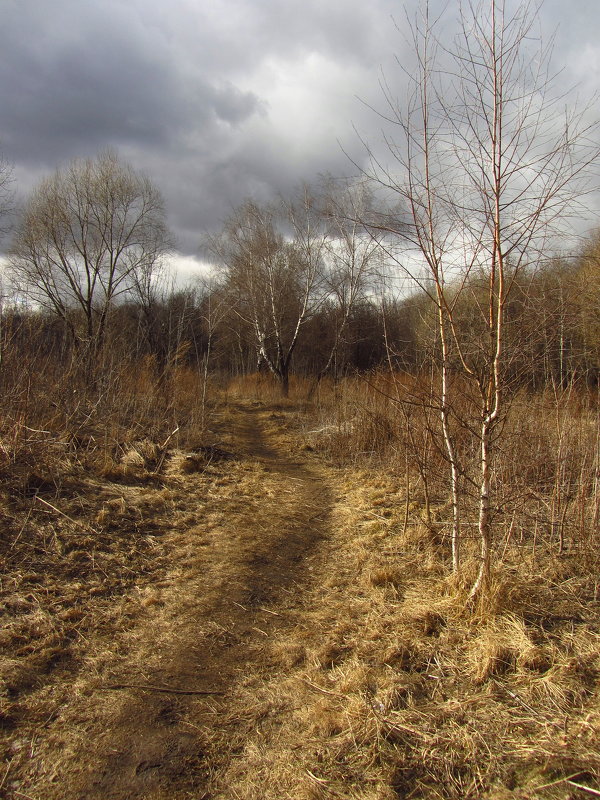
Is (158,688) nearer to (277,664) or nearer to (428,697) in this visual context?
(277,664)

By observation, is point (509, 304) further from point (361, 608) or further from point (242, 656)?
point (242, 656)

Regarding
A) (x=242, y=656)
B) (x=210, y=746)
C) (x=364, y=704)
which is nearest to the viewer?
(x=210, y=746)

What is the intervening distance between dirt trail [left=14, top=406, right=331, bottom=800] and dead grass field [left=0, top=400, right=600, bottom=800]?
0.04ft

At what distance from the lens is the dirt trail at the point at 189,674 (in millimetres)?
2166

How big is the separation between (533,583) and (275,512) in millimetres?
3111

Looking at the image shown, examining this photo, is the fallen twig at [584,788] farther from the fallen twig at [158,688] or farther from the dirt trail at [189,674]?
the fallen twig at [158,688]

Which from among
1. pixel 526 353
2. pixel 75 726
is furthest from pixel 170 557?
pixel 526 353

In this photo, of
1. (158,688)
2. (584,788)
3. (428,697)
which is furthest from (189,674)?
(584,788)

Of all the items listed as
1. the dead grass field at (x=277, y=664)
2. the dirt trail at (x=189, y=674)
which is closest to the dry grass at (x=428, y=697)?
the dead grass field at (x=277, y=664)

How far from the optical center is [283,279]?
2097 cm

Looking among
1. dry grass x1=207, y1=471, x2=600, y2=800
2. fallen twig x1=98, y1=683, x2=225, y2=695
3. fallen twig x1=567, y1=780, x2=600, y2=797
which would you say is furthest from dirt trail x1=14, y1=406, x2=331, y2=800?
fallen twig x1=567, y1=780, x2=600, y2=797

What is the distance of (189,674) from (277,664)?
50 centimetres

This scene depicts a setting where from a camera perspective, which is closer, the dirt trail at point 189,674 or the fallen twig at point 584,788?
the fallen twig at point 584,788

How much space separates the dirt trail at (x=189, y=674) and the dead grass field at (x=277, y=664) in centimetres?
1
